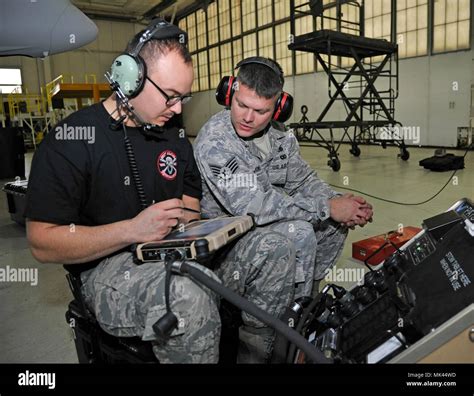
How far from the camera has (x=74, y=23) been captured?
4.96 metres

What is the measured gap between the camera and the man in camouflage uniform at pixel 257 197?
1.45m

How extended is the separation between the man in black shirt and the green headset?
13 mm

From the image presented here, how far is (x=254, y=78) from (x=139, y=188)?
707 millimetres

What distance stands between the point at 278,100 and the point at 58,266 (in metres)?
1.66

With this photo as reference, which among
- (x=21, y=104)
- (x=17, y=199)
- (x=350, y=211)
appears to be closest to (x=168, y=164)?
(x=350, y=211)

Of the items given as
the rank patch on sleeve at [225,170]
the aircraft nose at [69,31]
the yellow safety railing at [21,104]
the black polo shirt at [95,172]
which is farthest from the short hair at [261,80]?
the yellow safety railing at [21,104]

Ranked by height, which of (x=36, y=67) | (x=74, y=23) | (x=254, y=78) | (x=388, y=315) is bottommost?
(x=388, y=315)

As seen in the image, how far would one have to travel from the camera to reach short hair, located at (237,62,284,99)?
1525mm

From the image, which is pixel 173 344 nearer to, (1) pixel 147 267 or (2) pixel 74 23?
(1) pixel 147 267

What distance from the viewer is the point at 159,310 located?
0.89 m

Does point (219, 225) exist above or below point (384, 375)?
above

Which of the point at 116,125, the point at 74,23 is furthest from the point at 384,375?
the point at 74,23

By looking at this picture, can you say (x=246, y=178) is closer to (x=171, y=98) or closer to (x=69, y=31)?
(x=171, y=98)

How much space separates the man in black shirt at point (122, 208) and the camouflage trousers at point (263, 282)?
0.32m
